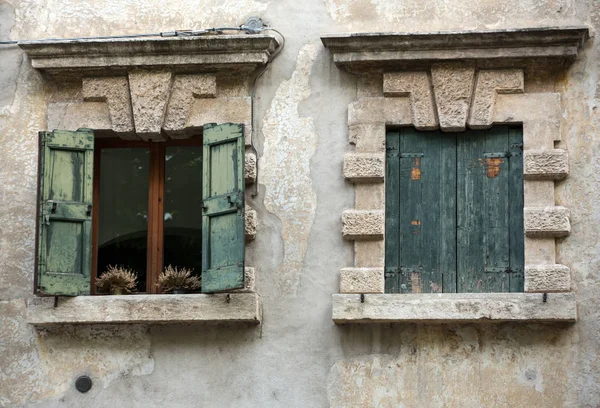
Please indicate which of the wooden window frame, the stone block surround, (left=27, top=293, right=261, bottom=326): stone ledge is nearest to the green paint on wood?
the stone block surround

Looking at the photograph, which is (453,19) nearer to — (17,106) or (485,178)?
(485,178)

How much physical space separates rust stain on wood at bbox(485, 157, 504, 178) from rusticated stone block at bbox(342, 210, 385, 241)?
3.06 feet

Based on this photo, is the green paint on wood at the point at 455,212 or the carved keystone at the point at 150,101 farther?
the carved keystone at the point at 150,101

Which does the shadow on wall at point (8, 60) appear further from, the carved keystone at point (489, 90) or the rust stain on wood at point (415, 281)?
the carved keystone at point (489, 90)

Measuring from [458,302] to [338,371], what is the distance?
1.11m

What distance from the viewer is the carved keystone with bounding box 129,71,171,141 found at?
12.0 meters

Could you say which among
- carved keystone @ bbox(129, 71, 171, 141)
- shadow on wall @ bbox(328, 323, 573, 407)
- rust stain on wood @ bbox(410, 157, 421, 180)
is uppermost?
carved keystone @ bbox(129, 71, 171, 141)

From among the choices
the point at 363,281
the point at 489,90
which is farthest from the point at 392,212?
the point at 489,90

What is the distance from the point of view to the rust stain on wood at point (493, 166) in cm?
1166

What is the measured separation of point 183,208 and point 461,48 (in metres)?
2.68

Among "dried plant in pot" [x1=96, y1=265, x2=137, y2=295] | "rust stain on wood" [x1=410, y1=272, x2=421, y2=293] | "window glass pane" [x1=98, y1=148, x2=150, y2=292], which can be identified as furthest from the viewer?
"window glass pane" [x1=98, y1=148, x2=150, y2=292]

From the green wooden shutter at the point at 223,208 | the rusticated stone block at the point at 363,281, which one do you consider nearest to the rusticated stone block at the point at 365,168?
the rusticated stone block at the point at 363,281

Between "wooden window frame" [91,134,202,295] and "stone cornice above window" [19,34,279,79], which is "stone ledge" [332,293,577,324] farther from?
"stone cornice above window" [19,34,279,79]

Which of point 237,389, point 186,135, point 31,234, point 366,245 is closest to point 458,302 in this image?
point 366,245
